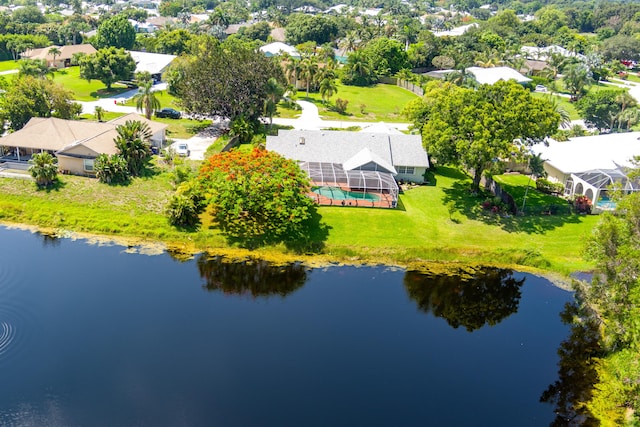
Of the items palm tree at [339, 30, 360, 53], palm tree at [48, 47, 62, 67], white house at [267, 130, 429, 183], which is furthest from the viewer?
palm tree at [339, 30, 360, 53]

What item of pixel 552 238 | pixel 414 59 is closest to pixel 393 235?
pixel 552 238

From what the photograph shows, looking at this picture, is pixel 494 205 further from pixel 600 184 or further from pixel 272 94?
pixel 272 94

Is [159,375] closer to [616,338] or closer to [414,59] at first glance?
[616,338]

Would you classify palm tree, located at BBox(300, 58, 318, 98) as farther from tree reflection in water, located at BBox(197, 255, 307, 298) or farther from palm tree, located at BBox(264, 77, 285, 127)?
tree reflection in water, located at BBox(197, 255, 307, 298)

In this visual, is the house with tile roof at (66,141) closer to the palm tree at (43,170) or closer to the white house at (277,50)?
the palm tree at (43,170)

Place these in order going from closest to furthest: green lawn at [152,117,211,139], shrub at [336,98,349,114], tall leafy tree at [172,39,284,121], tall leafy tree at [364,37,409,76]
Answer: tall leafy tree at [172,39,284,121], green lawn at [152,117,211,139], shrub at [336,98,349,114], tall leafy tree at [364,37,409,76]

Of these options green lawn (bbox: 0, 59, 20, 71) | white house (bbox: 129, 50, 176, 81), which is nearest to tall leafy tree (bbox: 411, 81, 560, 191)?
white house (bbox: 129, 50, 176, 81)

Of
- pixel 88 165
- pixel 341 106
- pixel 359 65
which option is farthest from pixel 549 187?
pixel 359 65
